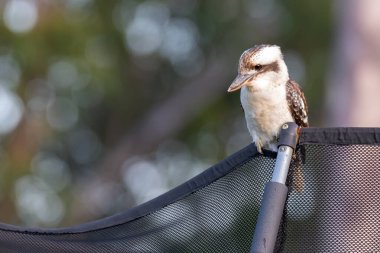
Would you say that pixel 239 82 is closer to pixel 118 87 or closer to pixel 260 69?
pixel 260 69

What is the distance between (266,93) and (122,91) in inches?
473

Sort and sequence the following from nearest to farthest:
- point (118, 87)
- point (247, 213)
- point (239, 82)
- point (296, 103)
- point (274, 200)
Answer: point (274, 200) → point (247, 213) → point (239, 82) → point (296, 103) → point (118, 87)

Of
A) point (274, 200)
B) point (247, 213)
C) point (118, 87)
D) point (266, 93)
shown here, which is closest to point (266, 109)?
point (266, 93)

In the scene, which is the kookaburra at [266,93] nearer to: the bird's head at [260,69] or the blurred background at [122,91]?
the bird's head at [260,69]

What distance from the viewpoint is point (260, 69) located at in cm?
392

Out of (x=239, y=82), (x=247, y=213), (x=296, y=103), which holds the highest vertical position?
(x=239, y=82)

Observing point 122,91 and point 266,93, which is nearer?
point 266,93

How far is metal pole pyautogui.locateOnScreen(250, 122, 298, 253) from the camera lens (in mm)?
2553

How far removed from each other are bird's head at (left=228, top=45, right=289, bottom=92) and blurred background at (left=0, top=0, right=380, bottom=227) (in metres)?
9.94

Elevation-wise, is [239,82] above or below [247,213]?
above

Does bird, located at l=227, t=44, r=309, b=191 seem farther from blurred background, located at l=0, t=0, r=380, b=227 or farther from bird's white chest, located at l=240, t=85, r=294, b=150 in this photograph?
blurred background, located at l=0, t=0, r=380, b=227

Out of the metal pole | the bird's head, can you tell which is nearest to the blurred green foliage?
the bird's head

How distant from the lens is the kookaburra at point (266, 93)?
3.82 meters

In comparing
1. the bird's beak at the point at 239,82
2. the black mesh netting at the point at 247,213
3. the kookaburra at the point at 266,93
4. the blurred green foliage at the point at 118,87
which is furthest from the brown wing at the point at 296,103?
the blurred green foliage at the point at 118,87
